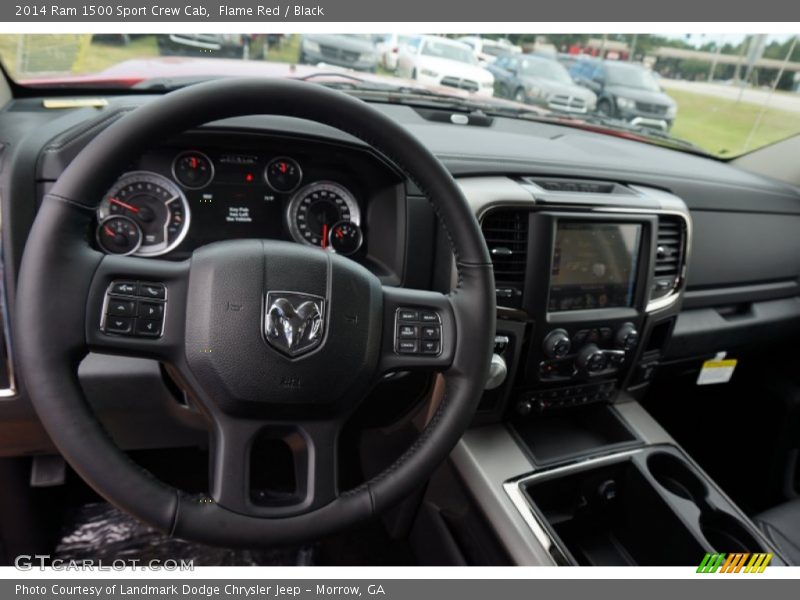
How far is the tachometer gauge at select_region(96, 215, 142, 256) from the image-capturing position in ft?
4.20

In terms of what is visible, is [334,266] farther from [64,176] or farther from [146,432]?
[146,432]

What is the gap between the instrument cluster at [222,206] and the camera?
51.2 inches

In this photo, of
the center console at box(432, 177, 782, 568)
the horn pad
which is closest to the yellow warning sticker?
the center console at box(432, 177, 782, 568)

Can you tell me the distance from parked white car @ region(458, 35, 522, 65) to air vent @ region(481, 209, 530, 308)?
67cm

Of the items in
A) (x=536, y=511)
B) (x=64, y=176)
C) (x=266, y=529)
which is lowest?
(x=536, y=511)

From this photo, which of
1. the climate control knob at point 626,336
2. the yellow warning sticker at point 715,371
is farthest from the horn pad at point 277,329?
the yellow warning sticker at point 715,371

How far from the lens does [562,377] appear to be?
1.66m


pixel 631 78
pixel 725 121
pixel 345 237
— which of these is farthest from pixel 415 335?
pixel 725 121

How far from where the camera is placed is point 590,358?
5.32 ft

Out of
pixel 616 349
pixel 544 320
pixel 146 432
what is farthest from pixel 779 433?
pixel 146 432

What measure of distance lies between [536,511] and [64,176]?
1.24 m

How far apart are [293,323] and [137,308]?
0.83 ft

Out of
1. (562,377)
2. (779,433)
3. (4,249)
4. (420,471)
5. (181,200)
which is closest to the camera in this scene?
(420,471)
